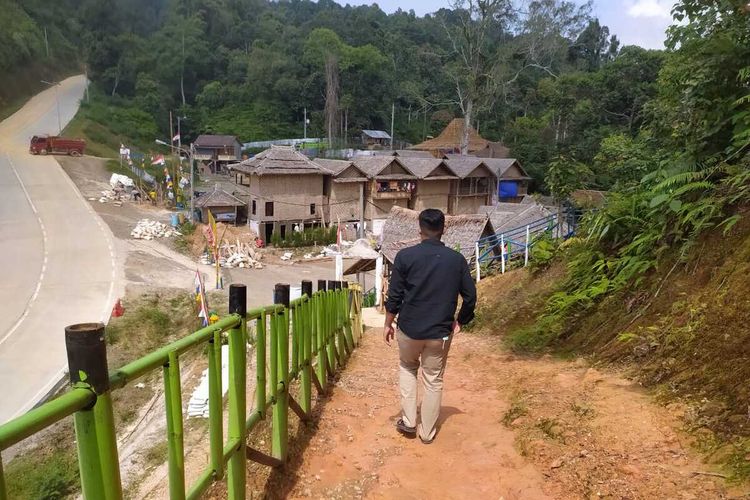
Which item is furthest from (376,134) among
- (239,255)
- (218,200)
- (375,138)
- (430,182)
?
(239,255)

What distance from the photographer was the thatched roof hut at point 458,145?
2044 inches

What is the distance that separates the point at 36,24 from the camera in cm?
7019

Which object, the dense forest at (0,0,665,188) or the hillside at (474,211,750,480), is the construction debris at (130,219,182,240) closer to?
the dense forest at (0,0,665,188)

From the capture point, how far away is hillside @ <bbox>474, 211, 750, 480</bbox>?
10.6 ft

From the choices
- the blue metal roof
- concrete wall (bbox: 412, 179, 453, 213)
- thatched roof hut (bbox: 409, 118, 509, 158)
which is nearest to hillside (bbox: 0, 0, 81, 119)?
the blue metal roof

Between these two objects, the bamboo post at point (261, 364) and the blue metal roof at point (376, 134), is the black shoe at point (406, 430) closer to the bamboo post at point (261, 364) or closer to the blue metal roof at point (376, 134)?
the bamboo post at point (261, 364)

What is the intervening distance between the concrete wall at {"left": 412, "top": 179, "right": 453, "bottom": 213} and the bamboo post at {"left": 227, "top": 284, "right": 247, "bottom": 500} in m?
33.7

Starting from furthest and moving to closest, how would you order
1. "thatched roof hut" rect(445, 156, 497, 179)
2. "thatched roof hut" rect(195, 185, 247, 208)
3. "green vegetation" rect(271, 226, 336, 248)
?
"thatched roof hut" rect(445, 156, 497, 179)
"thatched roof hut" rect(195, 185, 247, 208)
"green vegetation" rect(271, 226, 336, 248)

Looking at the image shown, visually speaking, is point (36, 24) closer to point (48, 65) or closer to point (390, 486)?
point (48, 65)

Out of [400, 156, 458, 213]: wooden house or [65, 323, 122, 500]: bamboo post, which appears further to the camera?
[400, 156, 458, 213]: wooden house

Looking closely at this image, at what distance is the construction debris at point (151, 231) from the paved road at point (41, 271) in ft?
5.31

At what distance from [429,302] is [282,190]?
28885 millimetres

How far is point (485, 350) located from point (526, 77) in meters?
61.6

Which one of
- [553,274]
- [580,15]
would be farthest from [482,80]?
[553,274]
